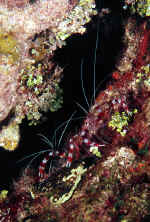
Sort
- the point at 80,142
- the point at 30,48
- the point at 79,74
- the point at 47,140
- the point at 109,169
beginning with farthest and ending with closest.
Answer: the point at 47,140
the point at 79,74
the point at 80,142
the point at 30,48
the point at 109,169

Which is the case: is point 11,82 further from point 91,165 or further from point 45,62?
point 91,165

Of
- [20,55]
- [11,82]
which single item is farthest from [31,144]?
[20,55]

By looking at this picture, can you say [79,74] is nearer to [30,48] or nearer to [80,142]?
[80,142]

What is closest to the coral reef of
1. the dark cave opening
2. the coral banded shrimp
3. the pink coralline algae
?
the coral banded shrimp

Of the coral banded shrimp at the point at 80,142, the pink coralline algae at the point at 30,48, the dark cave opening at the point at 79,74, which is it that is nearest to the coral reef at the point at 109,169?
the coral banded shrimp at the point at 80,142

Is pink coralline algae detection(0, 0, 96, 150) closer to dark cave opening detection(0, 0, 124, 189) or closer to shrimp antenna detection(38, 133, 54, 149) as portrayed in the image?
dark cave opening detection(0, 0, 124, 189)

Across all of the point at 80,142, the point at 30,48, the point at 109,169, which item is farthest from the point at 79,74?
the point at 109,169
